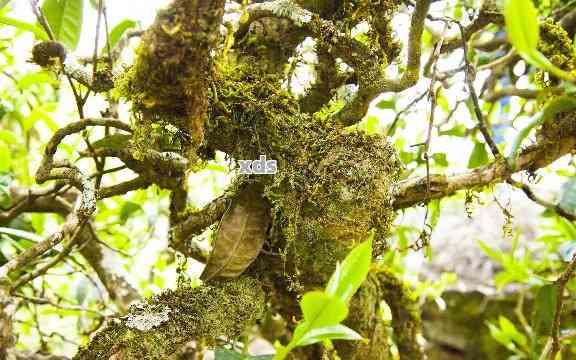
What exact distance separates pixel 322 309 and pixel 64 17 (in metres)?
0.65

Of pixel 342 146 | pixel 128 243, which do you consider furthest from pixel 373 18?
pixel 128 243

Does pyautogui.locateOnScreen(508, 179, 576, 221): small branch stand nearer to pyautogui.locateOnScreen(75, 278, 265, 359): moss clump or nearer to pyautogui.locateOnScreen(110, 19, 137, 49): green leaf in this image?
pyautogui.locateOnScreen(75, 278, 265, 359): moss clump

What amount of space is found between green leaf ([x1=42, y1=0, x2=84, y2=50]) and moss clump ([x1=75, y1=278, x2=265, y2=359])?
45 cm

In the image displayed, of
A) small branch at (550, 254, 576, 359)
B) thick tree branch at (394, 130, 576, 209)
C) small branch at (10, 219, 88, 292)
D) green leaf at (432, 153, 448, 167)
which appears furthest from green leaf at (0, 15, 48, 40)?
small branch at (550, 254, 576, 359)

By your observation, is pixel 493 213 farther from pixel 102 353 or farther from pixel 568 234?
pixel 102 353

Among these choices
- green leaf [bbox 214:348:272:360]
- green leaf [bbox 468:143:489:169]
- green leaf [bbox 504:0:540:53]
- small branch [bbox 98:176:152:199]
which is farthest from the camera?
green leaf [bbox 468:143:489:169]

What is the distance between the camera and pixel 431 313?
8.06 ft

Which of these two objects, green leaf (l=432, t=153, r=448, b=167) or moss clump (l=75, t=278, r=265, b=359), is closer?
moss clump (l=75, t=278, r=265, b=359)

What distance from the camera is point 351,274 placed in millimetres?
445

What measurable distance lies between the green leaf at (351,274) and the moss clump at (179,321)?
0.78 ft

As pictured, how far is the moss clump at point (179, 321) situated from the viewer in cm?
58

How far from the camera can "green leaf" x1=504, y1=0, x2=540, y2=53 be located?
14.9 inches

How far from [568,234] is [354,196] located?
2.19ft

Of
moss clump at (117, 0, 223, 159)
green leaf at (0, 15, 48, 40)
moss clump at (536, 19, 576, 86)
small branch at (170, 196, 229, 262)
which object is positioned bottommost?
small branch at (170, 196, 229, 262)
